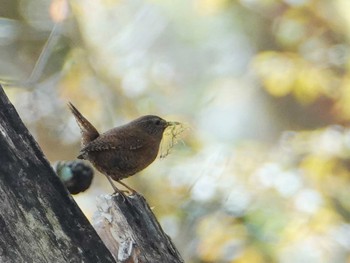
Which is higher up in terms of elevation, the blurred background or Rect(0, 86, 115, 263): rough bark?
the blurred background

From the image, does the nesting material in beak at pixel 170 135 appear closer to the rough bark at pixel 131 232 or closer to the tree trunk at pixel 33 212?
the rough bark at pixel 131 232

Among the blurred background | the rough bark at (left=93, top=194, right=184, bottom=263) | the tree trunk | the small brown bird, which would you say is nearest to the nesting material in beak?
the small brown bird

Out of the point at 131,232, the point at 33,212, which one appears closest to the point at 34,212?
the point at 33,212

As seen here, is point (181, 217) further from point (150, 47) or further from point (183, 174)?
point (150, 47)

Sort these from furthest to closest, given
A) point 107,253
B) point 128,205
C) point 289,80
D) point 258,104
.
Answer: point 258,104 → point 289,80 → point 128,205 → point 107,253

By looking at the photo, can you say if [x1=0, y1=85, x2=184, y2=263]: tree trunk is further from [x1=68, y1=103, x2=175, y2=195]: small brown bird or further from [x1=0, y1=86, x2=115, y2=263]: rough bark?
[x1=68, y1=103, x2=175, y2=195]: small brown bird

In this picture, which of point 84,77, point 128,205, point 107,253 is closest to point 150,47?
point 84,77

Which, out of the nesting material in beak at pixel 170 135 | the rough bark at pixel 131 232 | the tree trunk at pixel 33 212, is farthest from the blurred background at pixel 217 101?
the tree trunk at pixel 33 212
